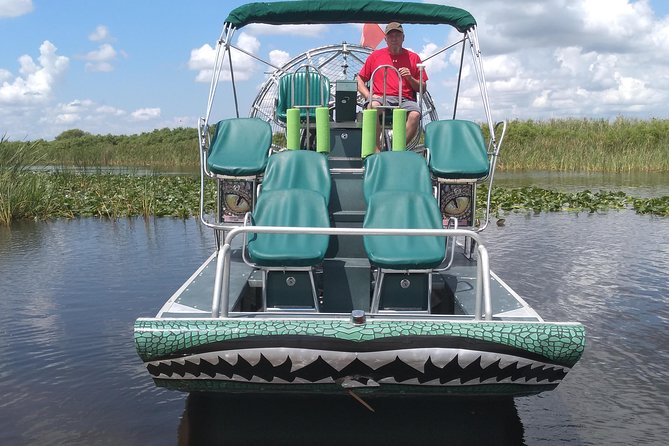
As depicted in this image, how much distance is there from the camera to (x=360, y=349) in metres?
3.36

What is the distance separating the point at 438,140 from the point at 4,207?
34.2 feet

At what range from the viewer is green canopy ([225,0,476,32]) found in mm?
6488

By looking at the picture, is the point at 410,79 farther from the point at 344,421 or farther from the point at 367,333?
the point at 367,333

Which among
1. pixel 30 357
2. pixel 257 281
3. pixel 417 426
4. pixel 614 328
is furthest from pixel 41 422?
pixel 614 328

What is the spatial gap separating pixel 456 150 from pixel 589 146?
24390mm

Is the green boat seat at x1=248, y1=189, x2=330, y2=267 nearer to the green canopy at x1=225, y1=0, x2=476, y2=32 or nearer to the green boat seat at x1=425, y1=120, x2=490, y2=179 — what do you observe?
the green boat seat at x1=425, y1=120, x2=490, y2=179

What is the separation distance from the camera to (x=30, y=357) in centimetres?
554

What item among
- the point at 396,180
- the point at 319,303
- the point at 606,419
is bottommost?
the point at 606,419

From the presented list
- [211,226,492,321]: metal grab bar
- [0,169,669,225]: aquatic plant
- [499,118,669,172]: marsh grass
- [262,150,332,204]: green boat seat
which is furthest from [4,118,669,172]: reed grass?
[211,226,492,321]: metal grab bar

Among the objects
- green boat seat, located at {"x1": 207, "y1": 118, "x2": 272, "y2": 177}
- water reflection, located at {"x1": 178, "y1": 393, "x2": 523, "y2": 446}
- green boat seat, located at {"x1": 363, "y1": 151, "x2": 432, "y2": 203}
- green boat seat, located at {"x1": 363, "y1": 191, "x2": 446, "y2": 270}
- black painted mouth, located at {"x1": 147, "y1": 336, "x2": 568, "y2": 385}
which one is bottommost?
water reflection, located at {"x1": 178, "y1": 393, "x2": 523, "y2": 446}

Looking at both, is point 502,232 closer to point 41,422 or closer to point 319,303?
point 319,303

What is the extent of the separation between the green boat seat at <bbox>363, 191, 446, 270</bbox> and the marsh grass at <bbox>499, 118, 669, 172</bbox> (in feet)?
76.7

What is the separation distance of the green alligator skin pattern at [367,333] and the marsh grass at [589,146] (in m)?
24.5

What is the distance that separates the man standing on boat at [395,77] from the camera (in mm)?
6805
